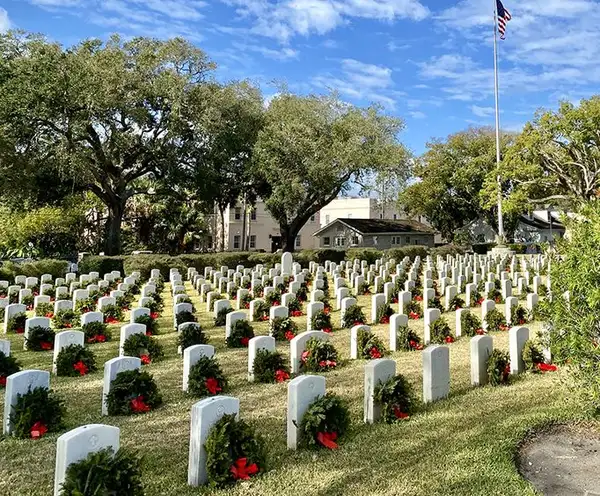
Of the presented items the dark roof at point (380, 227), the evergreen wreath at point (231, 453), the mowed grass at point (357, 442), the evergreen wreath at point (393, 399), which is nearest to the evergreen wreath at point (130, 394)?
the mowed grass at point (357, 442)

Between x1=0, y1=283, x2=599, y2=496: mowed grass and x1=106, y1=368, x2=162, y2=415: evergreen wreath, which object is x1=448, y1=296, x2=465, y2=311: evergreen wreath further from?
x1=106, y1=368, x2=162, y2=415: evergreen wreath

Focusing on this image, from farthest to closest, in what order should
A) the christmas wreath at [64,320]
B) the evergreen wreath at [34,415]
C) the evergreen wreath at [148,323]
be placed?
the christmas wreath at [64,320] → the evergreen wreath at [148,323] → the evergreen wreath at [34,415]

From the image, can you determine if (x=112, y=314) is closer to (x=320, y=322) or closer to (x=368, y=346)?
(x=320, y=322)

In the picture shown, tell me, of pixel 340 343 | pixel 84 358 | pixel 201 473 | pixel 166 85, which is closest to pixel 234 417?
pixel 201 473

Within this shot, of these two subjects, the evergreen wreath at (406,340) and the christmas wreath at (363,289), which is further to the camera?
the christmas wreath at (363,289)

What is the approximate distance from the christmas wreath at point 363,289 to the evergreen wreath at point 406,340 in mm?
8269

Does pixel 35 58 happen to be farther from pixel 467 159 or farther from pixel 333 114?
pixel 467 159

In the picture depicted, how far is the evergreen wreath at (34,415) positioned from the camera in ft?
16.5

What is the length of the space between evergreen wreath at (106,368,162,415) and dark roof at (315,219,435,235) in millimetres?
44086

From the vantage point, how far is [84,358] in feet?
25.0

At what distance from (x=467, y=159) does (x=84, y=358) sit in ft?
150

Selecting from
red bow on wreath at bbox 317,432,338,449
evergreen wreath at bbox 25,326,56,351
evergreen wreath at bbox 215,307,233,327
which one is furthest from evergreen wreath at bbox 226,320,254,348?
red bow on wreath at bbox 317,432,338,449

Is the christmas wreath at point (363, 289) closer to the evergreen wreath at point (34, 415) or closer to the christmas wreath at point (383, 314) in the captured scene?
the christmas wreath at point (383, 314)

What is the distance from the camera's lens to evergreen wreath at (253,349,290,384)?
688cm
